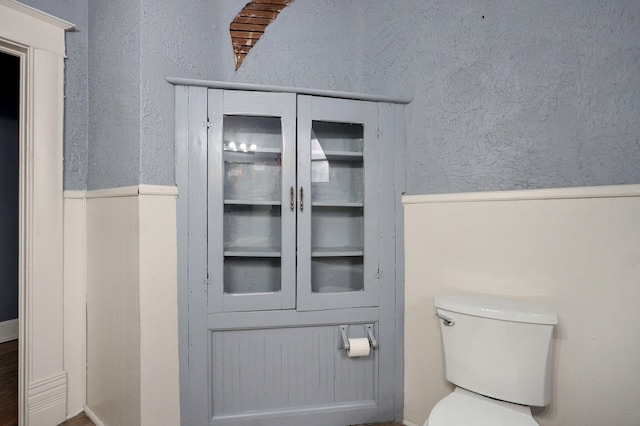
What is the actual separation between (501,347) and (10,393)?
8.46 feet

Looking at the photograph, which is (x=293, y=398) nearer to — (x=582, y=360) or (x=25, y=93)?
(x=582, y=360)

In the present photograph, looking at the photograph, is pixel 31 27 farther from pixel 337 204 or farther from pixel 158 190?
pixel 337 204

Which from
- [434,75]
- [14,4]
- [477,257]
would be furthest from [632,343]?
[14,4]

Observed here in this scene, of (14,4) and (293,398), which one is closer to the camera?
(14,4)

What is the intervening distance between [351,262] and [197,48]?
4.33 feet

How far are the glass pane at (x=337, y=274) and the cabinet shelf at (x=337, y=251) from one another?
0.03m

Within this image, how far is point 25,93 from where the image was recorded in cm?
155

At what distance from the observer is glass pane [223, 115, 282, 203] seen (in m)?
1.60

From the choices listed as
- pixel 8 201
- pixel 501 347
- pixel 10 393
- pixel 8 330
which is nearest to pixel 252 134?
pixel 501 347

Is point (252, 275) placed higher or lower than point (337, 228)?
lower

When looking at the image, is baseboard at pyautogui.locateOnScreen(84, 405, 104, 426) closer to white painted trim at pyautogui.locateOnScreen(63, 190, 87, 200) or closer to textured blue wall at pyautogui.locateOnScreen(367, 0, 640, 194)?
white painted trim at pyautogui.locateOnScreen(63, 190, 87, 200)

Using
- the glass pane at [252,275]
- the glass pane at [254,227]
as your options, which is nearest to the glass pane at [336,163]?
the glass pane at [254,227]

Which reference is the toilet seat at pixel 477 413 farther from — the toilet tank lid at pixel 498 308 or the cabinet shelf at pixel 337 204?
the cabinet shelf at pixel 337 204

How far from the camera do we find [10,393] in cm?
187
